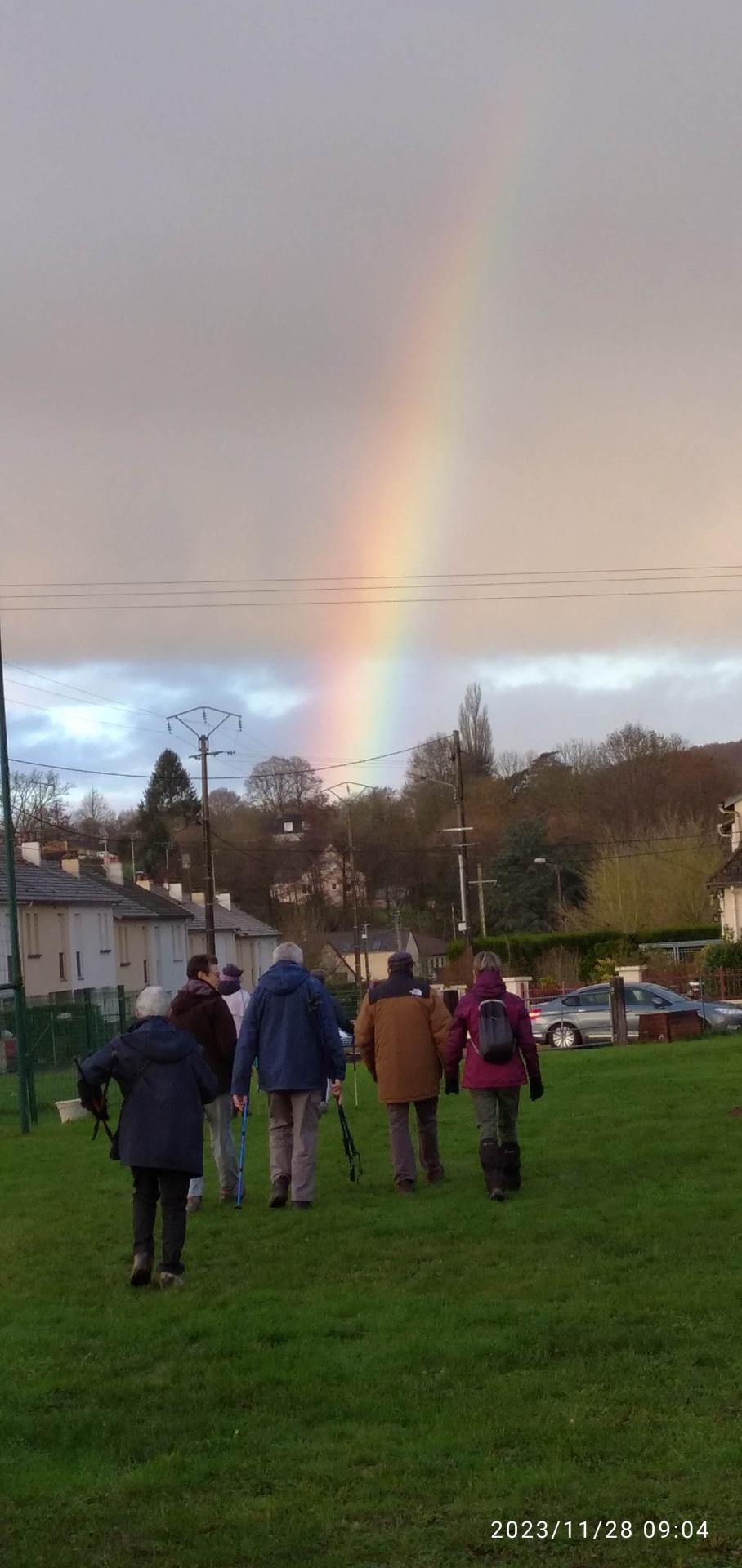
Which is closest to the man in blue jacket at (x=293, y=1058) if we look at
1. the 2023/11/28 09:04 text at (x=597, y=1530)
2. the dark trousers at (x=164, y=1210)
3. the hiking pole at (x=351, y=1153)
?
the hiking pole at (x=351, y=1153)

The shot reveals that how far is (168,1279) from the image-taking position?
9031 mm

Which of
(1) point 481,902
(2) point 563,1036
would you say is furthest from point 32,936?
(1) point 481,902

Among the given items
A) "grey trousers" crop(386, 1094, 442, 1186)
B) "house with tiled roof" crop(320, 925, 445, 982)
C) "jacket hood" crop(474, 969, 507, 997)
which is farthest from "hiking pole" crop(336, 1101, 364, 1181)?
"house with tiled roof" crop(320, 925, 445, 982)

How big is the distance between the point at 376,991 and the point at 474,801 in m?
74.2

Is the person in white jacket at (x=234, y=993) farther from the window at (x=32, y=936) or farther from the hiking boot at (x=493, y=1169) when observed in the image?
the window at (x=32, y=936)

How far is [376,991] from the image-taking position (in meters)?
12.0

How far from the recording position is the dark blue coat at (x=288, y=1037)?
11.3 metres

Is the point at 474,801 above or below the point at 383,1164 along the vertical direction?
above

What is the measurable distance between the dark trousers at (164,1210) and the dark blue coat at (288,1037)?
6.48 feet

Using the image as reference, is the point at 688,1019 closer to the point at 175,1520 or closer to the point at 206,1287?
the point at 206,1287

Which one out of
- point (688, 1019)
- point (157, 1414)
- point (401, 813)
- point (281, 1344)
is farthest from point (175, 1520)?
point (401, 813)

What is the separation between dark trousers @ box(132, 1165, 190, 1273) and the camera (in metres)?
9.13

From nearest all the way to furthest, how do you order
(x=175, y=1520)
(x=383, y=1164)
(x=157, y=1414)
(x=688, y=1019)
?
(x=175, y=1520), (x=157, y=1414), (x=383, y=1164), (x=688, y=1019)

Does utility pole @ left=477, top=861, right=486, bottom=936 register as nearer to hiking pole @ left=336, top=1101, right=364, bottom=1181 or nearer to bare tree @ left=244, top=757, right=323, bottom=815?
bare tree @ left=244, top=757, right=323, bottom=815
